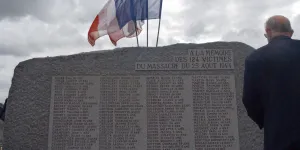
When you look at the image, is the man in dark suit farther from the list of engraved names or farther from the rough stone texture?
the rough stone texture

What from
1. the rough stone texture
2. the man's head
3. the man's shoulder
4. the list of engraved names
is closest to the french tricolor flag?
the rough stone texture

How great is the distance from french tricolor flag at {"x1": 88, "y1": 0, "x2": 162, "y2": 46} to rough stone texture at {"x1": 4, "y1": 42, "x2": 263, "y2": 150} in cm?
139

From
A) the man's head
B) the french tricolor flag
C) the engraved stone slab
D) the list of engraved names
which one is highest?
the french tricolor flag

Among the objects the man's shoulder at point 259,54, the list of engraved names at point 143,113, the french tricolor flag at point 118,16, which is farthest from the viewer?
the french tricolor flag at point 118,16

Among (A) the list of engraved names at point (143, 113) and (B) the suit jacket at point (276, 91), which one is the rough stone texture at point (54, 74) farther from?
(B) the suit jacket at point (276, 91)

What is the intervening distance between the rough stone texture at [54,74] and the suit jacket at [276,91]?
9.17 ft

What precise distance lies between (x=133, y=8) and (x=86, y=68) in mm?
1887

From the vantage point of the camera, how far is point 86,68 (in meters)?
5.41

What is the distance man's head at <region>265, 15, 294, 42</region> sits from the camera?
8.89ft

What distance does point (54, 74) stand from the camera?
17.8ft

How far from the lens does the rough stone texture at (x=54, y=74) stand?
5.16 m

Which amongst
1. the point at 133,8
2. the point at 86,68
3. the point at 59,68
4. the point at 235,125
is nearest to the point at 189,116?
the point at 235,125

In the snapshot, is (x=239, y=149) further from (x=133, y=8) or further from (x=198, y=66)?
(x=133, y=8)

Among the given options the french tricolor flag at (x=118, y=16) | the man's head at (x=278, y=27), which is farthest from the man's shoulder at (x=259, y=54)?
the french tricolor flag at (x=118, y=16)
